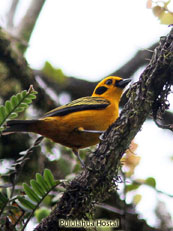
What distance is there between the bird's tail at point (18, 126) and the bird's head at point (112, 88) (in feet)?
4.50

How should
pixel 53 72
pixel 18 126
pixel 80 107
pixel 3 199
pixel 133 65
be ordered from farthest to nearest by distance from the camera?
1. pixel 133 65
2. pixel 53 72
3. pixel 80 107
4. pixel 18 126
5. pixel 3 199

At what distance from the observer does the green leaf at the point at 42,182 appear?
295 centimetres

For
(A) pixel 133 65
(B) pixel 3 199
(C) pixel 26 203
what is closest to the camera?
(B) pixel 3 199

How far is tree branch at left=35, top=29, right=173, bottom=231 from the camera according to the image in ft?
9.83

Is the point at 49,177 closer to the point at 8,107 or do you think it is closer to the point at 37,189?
the point at 37,189

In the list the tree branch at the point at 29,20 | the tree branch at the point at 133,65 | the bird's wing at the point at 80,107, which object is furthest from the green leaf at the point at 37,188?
the tree branch at the point at 29,20

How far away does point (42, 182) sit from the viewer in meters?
2.96

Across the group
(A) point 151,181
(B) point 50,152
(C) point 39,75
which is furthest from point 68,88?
(A) point 151,181

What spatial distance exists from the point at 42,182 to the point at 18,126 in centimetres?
154

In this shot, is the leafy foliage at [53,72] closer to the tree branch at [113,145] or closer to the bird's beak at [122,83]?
the bird's beak at [122,83]

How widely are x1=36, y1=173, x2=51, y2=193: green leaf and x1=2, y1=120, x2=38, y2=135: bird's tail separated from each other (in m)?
1.33

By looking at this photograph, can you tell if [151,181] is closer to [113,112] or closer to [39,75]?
[113,112]

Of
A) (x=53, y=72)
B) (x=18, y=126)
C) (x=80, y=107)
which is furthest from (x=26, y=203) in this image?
(x=53, y=72)

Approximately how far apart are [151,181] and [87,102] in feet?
4.33
